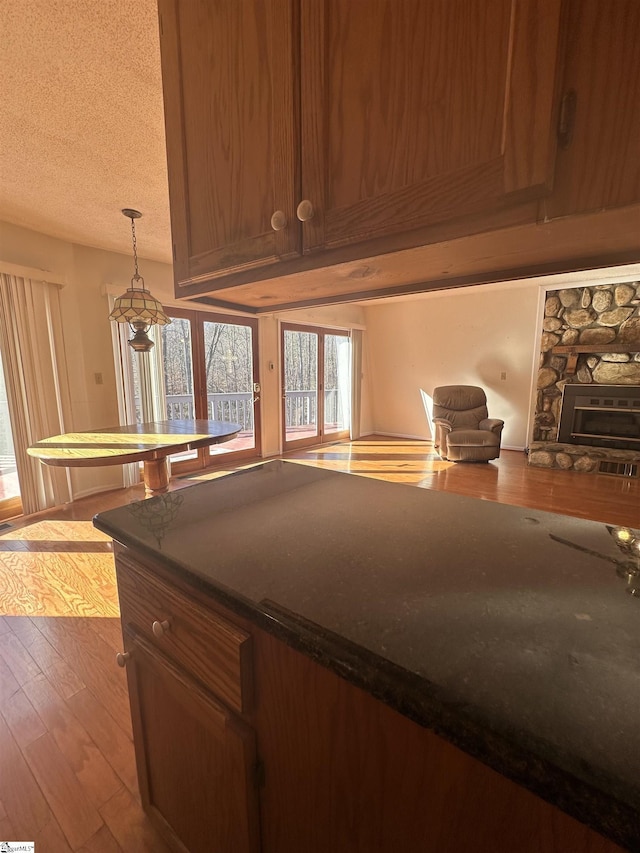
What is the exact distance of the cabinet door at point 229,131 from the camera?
0.79 m

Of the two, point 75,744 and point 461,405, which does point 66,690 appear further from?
point 461,405

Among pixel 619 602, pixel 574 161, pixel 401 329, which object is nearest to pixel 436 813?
pixel 619 602

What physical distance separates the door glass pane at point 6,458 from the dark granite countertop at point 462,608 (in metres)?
3.00

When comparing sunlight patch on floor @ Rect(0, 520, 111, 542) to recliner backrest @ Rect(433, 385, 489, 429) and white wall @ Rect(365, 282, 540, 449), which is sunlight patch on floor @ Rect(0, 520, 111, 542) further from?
white wall @ Rect(365, 282, 540, 449)

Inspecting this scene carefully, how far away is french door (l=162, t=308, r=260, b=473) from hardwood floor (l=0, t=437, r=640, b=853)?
1.38 m

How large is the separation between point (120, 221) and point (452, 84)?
326 cm

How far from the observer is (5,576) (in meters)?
2.31

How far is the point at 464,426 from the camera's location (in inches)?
210

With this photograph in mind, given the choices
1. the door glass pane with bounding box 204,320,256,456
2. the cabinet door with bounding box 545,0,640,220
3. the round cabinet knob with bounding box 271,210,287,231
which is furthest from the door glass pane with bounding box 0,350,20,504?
the cabinet door with bounding box 545,0,640,220

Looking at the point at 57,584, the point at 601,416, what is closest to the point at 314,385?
the point at 601,416

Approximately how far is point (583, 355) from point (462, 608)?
542 centimetres

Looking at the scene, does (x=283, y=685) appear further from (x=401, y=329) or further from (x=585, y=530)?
(x=401, y=329)

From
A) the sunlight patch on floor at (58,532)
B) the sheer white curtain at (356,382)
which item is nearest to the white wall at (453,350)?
the sheer white curtain at (356,382)

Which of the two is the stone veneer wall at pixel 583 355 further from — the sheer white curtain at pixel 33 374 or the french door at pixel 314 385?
the sheer white curtain at pixel 33 374
